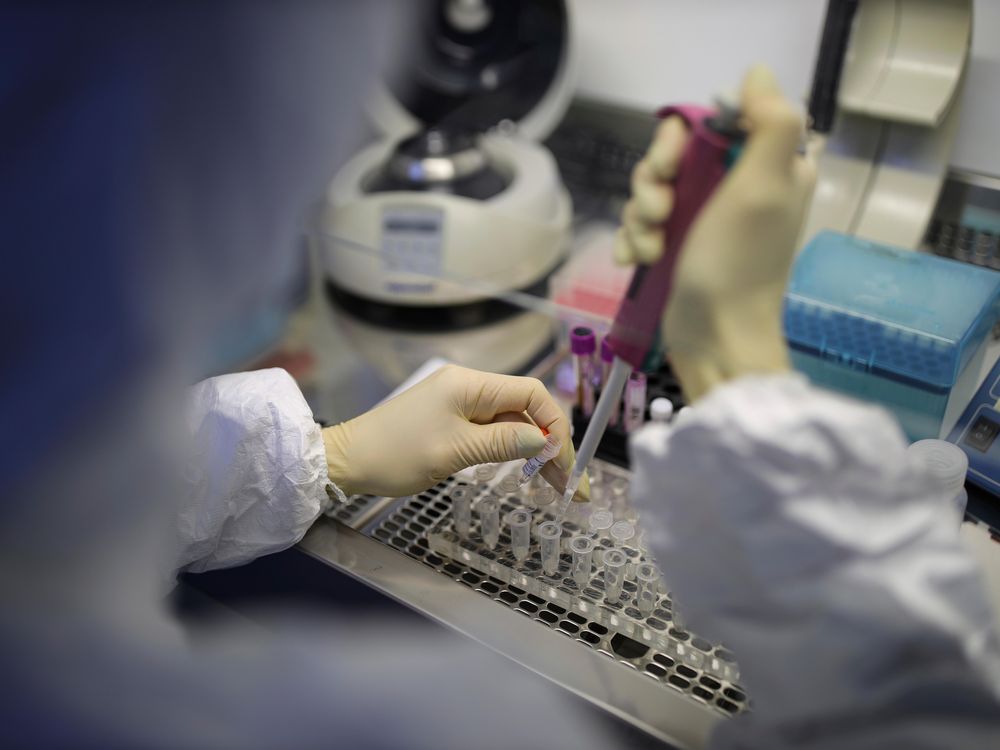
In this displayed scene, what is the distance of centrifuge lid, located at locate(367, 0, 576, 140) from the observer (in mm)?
Result: 1687

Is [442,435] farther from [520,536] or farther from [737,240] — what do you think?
[737,240]

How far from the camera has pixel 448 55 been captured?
1.72 metres

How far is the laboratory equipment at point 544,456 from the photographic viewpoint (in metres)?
0.90

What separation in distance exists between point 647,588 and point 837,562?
0.30m

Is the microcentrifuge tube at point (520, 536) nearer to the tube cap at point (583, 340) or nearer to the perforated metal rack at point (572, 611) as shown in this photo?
the perforated metal rack at point (572, 611)

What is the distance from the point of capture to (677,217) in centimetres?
64

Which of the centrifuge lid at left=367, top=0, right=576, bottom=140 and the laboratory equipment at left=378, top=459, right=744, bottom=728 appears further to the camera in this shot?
the centrifuge lid at left=367, top=0, right=576, bottom=140

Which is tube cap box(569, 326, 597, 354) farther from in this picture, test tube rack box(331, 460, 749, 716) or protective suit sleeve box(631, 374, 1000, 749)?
protective suit sleeve box(631, 374, 1000, 749)

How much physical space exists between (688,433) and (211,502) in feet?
1.51

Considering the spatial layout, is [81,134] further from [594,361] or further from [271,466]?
[594,361]

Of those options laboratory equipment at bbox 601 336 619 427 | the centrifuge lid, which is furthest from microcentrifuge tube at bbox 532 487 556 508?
the centrifuge lid

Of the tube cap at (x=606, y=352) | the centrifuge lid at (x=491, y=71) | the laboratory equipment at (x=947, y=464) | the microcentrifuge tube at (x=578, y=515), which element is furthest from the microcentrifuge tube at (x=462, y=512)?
the centrifuge lid at (x=491, y=71)

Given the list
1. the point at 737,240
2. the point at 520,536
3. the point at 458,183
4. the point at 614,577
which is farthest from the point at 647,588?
the point at 458,183

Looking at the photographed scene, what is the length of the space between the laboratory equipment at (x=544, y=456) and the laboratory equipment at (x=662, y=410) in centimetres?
12
